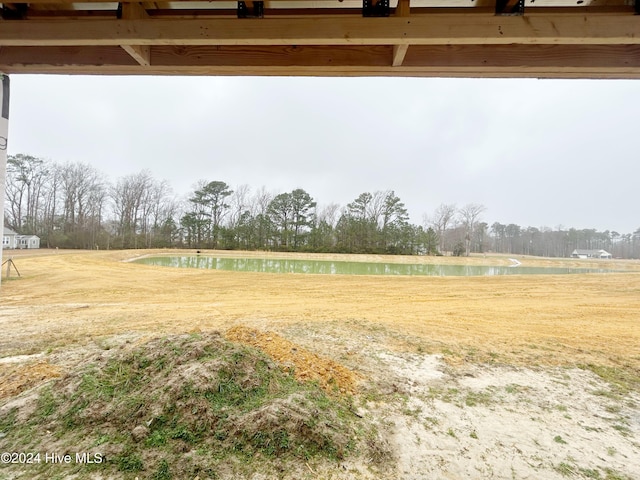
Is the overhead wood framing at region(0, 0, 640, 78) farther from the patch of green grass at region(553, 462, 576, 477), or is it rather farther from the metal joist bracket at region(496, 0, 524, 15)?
the patch of green grass at region(553, 462, 576, 477)

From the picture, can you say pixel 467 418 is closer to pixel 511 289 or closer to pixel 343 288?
pixel 343 288

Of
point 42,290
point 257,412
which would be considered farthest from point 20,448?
point 42,290

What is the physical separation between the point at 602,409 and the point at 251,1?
3.84m

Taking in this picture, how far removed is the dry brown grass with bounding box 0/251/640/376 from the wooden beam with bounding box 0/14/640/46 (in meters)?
2.76

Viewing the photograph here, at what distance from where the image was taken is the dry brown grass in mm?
3236

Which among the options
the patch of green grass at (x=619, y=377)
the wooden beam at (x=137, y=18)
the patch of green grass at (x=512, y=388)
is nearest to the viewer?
the wooden beam at (x=137, y=18)

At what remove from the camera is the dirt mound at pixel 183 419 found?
1349mm

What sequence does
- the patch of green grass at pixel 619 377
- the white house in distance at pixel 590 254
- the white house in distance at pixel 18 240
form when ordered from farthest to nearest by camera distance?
the white house in distance at pixel 590 254, the white house in distance at pixel 18 240, the patch of green grass at pixel 619 377

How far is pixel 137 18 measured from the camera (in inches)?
69.6

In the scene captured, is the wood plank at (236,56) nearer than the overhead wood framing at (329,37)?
No

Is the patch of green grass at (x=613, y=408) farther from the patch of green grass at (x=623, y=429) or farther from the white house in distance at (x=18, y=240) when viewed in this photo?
the white house in distance at (x=18, y=240)

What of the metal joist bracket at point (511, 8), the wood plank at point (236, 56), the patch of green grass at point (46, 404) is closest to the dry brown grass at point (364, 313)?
the patch of green grass at point (46, 404)

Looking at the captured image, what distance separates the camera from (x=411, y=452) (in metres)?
1.55

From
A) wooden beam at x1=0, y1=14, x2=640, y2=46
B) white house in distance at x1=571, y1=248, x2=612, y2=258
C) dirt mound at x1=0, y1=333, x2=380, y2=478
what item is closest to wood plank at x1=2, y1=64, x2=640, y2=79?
wooden beam at x1=0, y1=14, x2=640, y2=46
